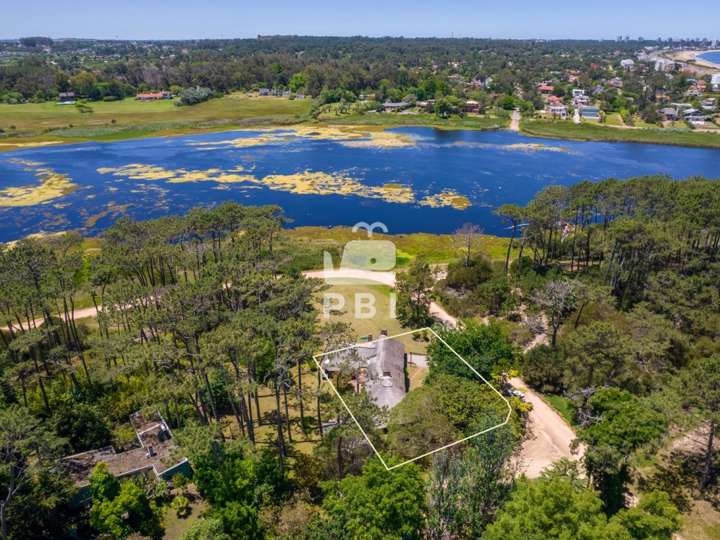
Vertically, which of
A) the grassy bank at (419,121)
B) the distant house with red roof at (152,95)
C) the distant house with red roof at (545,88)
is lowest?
the grassy bank at (419,121)

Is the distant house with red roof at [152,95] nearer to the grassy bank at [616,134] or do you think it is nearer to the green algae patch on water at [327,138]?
the green algae patch on water at [327,138]

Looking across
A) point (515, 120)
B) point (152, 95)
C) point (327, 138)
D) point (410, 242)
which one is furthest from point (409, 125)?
point (152, 95)

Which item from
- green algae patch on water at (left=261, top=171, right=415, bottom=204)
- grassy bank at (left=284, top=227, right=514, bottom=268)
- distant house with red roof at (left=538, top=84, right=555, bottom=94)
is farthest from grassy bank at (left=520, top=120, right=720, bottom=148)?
grassy bank at (left=284, top=227, right=514, bottom=268)

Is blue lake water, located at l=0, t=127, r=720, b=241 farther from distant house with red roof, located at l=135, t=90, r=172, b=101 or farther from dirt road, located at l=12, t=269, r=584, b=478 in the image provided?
distant house with red roof, located at l=135, t=90, r=172, b=101

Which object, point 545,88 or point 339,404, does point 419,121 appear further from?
point 339,404

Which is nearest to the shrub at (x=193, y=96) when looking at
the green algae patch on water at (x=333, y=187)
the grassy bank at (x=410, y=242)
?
the green algae patch on water at (x=333, y=187)
